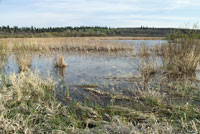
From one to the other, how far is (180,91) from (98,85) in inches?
93.2

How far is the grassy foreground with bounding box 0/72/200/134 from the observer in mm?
2783

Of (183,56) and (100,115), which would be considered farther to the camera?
(183,56)

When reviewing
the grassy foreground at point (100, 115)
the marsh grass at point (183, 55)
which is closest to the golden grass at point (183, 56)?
the marsh grass at point (183, 55)

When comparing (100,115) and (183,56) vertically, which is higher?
(183,56)

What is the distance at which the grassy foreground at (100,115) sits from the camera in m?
2.78

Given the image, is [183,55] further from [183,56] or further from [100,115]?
[100,115]

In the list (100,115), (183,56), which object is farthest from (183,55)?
(100,115)

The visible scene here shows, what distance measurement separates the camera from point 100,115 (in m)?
3.48

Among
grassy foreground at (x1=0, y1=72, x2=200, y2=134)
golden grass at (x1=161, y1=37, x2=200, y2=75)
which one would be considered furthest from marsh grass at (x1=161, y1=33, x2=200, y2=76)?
grassy foreground at (x1=0, y1=72, x2=200, y2=134)

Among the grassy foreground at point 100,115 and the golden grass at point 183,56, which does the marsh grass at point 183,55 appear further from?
the grassy foreground at point 100,115

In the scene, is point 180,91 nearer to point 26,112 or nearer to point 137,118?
point 137,118

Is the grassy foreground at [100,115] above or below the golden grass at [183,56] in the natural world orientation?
below

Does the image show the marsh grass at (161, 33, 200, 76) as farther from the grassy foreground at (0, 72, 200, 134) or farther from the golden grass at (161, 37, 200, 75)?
the grassy foreground at (0, 72, 200, 134)

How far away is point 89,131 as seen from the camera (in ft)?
9.10
